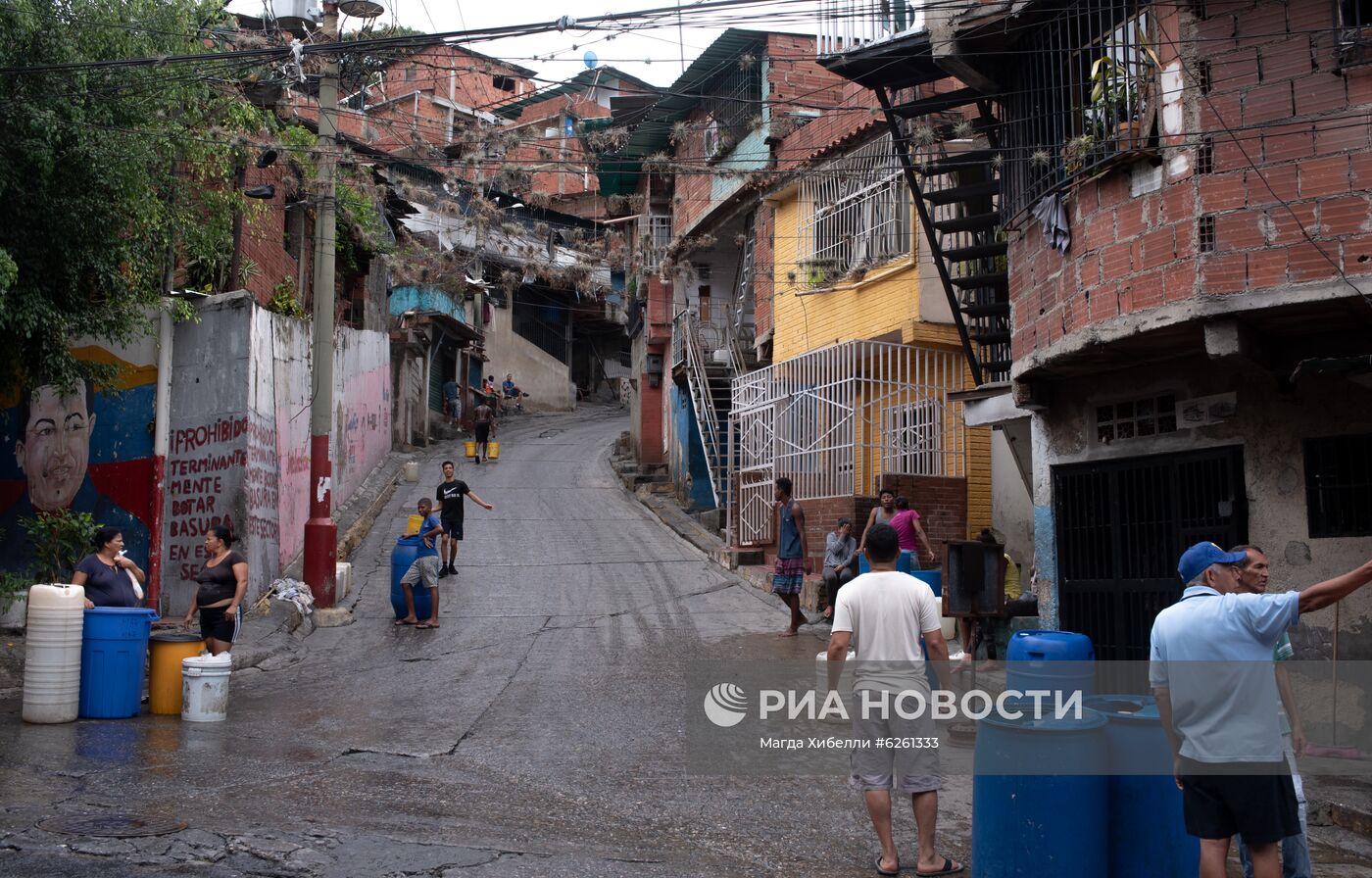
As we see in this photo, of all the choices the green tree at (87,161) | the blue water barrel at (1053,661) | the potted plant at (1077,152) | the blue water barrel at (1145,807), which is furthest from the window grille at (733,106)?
the blue water barrel at (1145,807)

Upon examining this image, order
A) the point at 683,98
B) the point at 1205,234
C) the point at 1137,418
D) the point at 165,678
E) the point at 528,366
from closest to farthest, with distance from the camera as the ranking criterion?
1. the point at 1205,234
2. the point at 165,678
3. the point at 1137,418
4. the point at 683,98
5. the point at 528,366

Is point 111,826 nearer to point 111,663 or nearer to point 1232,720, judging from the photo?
point 111,663

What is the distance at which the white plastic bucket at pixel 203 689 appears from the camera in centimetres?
960

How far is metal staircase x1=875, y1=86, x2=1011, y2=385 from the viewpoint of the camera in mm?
13250

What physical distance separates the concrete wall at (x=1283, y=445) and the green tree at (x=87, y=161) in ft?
31.7

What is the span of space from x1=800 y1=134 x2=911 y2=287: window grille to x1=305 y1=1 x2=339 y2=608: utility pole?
21.9 ft

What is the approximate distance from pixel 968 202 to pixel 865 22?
10.0 ft

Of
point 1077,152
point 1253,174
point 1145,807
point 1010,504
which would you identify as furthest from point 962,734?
point 1010,504

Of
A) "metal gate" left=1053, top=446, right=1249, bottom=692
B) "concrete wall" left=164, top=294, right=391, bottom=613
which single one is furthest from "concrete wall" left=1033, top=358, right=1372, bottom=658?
"concrete wall" left=164, top=294, right=391, bottom=613

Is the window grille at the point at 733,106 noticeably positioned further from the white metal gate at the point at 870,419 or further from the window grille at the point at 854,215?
the white metal gate at the point at 870,419

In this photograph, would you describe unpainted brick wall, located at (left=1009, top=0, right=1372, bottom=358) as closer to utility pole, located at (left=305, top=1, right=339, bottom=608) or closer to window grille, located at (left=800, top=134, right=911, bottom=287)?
window grille, located at (left=800, top=134, right=911, bottom=287)

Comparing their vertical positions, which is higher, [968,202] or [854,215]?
[854,215]

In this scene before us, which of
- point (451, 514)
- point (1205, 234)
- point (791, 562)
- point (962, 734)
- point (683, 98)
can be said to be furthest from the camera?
point (683, 98)

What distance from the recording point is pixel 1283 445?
952cm
